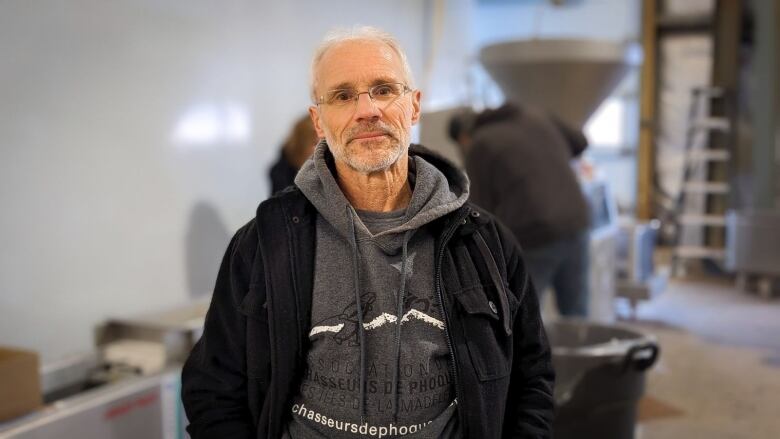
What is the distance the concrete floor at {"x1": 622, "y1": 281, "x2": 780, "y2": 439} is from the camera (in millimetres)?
3186

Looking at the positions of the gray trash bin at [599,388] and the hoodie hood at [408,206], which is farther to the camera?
the gray trash bin at [599,388]

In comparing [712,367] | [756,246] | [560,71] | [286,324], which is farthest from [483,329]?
[756,246]

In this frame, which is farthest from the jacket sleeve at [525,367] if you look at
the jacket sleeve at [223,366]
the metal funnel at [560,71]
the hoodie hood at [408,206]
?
the metal funnel at [560,71]

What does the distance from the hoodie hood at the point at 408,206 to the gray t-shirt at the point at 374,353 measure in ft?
0.07

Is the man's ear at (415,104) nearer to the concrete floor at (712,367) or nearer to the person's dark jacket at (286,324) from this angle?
the person's dark jacket at (286,324)

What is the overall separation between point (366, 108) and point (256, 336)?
0.38 m

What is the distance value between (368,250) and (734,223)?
530cm

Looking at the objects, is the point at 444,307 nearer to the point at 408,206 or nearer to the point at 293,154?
the point at 408,206

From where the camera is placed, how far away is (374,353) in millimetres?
1166

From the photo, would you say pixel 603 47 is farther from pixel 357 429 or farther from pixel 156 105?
pixel 357 429

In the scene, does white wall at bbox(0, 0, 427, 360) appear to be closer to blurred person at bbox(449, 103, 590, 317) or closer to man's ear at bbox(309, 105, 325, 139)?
blurred person at bbox(449, 103, 590, 317)

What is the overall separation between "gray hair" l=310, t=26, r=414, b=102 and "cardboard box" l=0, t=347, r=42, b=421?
3.75 feet

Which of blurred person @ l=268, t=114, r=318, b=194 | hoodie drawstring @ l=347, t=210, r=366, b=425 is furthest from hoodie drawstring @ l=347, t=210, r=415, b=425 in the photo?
blurred person @ l=268, t=114, r=318, b=194

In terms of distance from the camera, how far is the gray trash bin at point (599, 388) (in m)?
2.20
